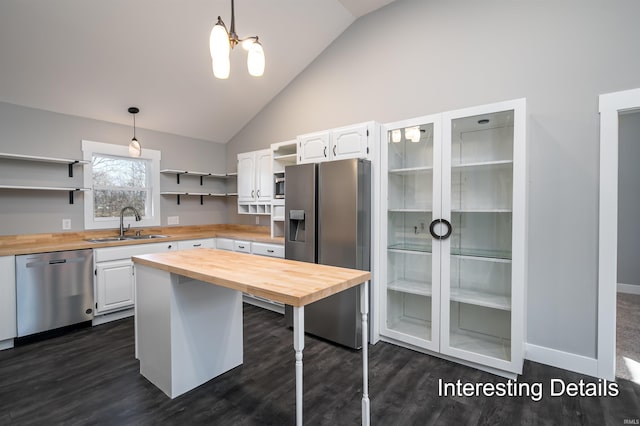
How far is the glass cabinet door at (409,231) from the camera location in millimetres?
2691

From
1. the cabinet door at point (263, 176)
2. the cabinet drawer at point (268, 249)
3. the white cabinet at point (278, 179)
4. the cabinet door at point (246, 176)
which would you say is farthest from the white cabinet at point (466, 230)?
the cabinet door at point (246, 176)

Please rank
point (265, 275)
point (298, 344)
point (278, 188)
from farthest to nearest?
point (278, 188) → point (265, 275) → point (298, 344)

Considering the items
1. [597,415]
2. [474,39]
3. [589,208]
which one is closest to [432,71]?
[474,39]

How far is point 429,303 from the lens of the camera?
2.81m

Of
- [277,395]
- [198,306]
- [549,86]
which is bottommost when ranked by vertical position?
[277,395]

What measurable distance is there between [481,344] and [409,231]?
3.65ft

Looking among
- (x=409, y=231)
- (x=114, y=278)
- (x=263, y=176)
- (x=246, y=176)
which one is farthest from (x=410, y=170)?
(x=114, y=278)

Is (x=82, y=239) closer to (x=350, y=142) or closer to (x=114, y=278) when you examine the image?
(x=114, y=278)

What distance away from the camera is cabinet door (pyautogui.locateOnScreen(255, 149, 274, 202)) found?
13.1 feet

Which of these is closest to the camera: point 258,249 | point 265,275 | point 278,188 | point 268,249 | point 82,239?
point 265,275

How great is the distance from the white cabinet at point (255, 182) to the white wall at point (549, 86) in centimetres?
197

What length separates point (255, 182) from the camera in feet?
13.7

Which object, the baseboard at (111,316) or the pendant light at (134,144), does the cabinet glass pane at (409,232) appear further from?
the baseboard at (111,316)

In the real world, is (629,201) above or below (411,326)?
above
